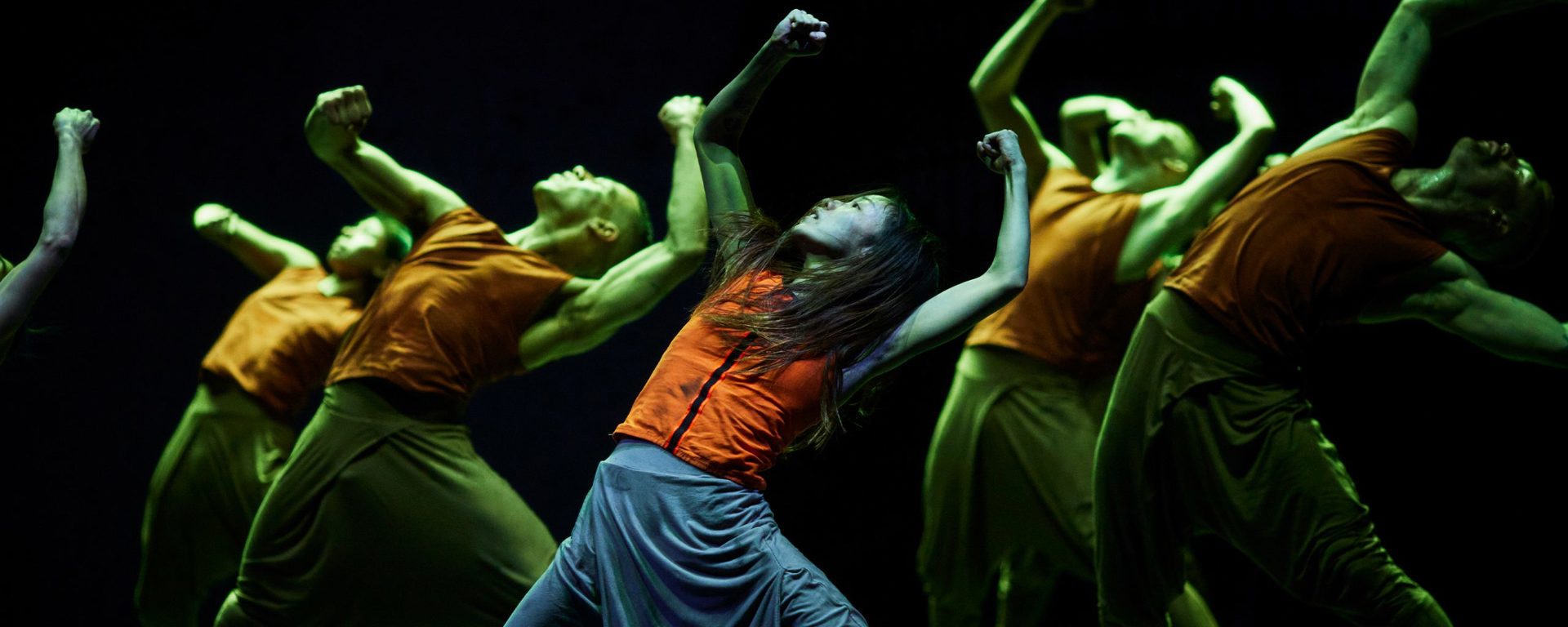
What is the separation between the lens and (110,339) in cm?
514

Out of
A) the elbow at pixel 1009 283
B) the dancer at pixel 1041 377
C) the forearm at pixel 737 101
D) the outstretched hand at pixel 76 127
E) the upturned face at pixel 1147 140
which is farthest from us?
the upturned face at pixel 1147 140

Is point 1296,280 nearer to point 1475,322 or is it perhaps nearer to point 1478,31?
point 1475,322

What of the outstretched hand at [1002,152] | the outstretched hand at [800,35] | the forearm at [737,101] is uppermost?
the outstretched hand at [800,35]

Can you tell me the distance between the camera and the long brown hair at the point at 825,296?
7.16ft

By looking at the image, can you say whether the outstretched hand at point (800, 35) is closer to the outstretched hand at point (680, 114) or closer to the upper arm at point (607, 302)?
the outstretched hand at point (680, 114)

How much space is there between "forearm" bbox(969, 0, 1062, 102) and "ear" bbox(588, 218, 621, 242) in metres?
1.04

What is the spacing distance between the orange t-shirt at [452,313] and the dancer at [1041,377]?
3.59 feet

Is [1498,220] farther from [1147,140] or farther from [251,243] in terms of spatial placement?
[251,243]

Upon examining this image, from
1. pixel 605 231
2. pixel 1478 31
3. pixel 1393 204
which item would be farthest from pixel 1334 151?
pixel 605 231

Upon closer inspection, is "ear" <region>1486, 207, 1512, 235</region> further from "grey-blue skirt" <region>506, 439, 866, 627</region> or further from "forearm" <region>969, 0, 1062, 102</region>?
"grey-blue skirt" <region>506, 439, 866, 627</region>

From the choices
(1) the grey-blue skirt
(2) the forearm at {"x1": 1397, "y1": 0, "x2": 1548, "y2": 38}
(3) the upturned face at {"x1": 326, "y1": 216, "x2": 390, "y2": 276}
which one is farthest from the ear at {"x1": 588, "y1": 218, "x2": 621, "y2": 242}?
(2) the forearm at {"x1": 1397, "y1": 0, "x2": 1548, "y2": 38}

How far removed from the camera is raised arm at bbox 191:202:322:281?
14.8ft

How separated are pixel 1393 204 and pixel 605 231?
1.96 m

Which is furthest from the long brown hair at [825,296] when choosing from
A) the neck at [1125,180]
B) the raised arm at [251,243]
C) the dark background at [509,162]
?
the raised arm at [251,243]
